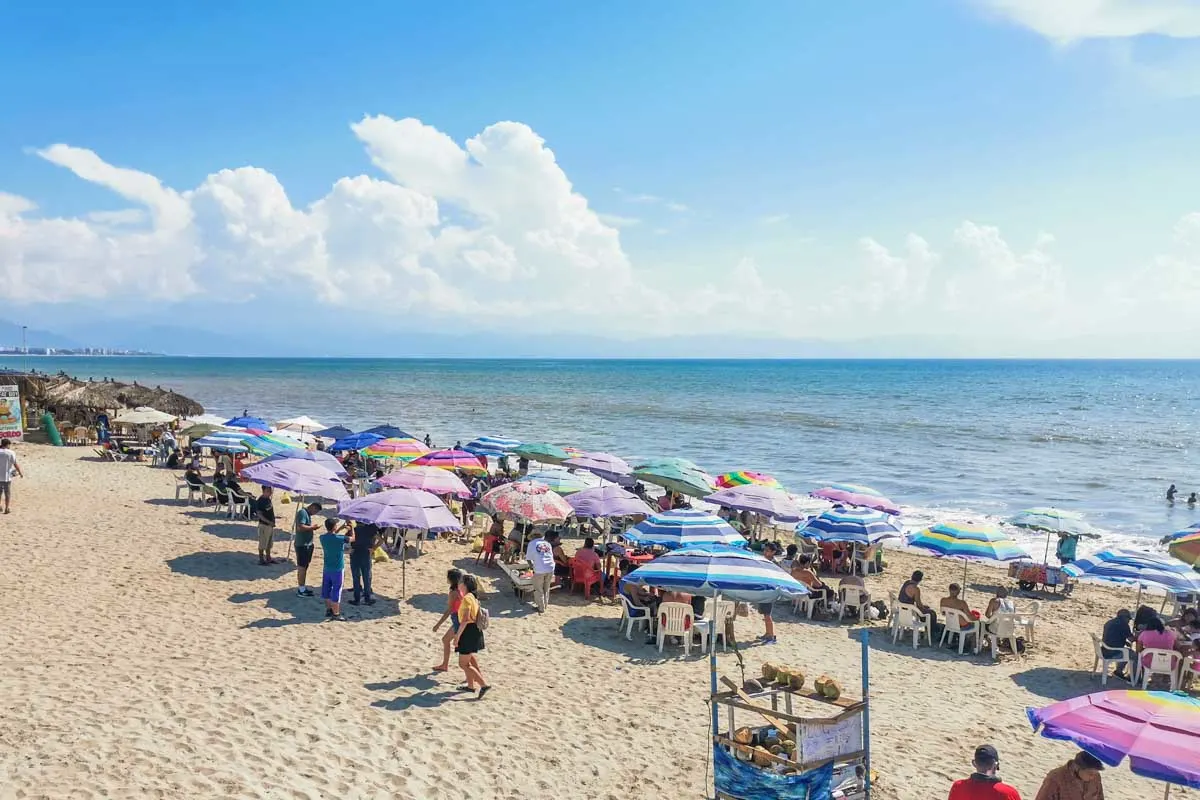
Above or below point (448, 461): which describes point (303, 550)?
below

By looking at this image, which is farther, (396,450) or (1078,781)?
(396,450)

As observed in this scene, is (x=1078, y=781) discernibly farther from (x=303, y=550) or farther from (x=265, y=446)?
(x=265, y=446)

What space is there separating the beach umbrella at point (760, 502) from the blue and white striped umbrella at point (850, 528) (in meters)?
0.58

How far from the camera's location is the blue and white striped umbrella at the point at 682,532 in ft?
35.0

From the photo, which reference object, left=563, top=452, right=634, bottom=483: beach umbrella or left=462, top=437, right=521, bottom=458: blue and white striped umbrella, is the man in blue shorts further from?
left=462, top=437, right=521, bottom=458: blue and white striped umbrella

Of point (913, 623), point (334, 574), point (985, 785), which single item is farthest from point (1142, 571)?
point (334, 574)

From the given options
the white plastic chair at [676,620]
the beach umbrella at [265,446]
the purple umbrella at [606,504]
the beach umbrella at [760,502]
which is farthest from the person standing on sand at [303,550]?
the beach umbrella at [760,502]

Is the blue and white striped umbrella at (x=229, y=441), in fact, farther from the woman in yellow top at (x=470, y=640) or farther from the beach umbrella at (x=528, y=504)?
the woman in yellow top at (x=470, y=640)

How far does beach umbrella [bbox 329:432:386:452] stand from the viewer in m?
20.3

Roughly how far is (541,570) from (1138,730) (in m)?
7.56

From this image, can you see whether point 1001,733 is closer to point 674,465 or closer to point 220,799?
point 220,799

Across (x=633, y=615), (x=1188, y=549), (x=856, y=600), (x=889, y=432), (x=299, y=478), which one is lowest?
(x=889, y=432)

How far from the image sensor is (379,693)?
7.80 meters

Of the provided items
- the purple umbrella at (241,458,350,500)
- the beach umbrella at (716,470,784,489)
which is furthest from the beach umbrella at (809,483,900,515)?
the purple umbrella at (241,458,350,500)
